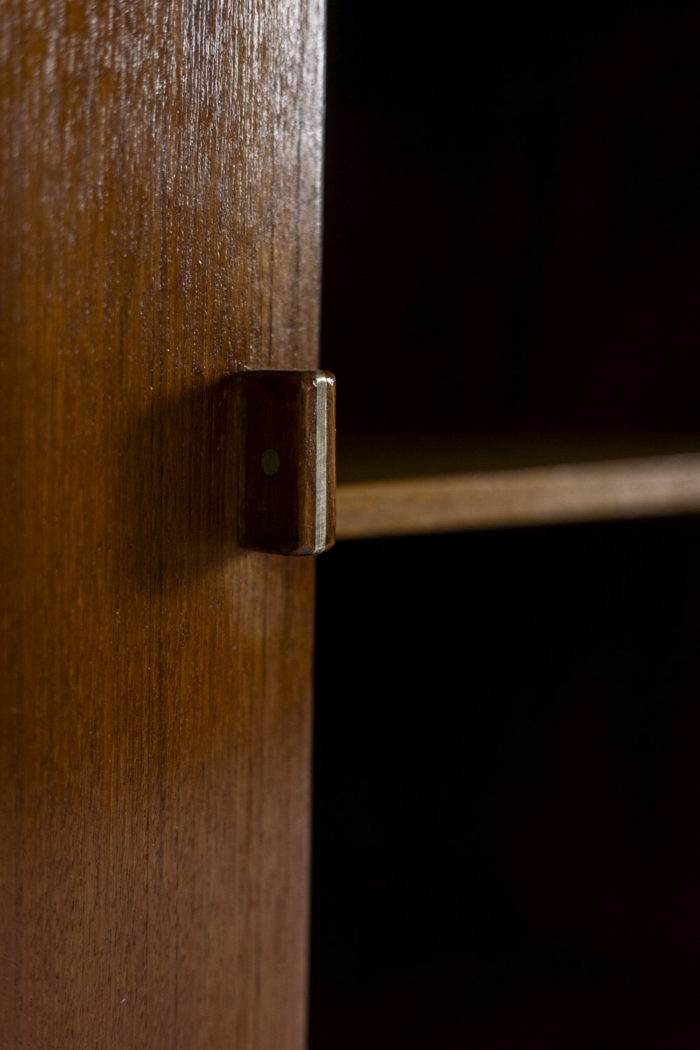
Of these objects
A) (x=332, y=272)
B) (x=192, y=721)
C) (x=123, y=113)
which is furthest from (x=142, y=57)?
(x=332, y=272)

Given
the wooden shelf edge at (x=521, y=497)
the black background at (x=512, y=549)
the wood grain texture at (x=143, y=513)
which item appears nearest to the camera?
the wood grain texture at (x=143, y=513)

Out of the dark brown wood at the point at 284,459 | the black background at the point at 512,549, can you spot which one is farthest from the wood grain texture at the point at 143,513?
the black background at the point at 512,549

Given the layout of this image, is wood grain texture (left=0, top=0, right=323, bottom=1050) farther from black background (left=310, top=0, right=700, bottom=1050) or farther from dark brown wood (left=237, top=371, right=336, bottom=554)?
black background (left=310, top=0, right=700, bottom=1050)

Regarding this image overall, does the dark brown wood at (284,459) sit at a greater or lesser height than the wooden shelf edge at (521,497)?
greater

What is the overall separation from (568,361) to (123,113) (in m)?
0.64

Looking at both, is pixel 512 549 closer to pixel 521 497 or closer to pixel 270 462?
pixel 521 497

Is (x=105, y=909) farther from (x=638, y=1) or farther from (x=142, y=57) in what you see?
(x=638, y=1)

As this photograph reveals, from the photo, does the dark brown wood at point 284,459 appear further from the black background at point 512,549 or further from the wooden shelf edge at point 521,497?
the black background at point 512,549

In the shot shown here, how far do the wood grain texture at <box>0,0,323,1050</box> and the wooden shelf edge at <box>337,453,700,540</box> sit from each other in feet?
0.17

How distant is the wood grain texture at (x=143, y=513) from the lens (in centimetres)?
21

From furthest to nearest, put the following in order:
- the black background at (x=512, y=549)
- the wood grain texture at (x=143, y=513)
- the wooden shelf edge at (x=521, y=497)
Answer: the black background at (x=512, y=549) → the wooden shelf edge at (x=521, y=497) → the wood grain texture at (x=143, y=513)

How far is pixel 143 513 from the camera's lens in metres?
0.23

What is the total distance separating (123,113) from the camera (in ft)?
0.71

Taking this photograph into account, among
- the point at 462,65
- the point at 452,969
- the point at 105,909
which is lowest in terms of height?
the point at 452,969
